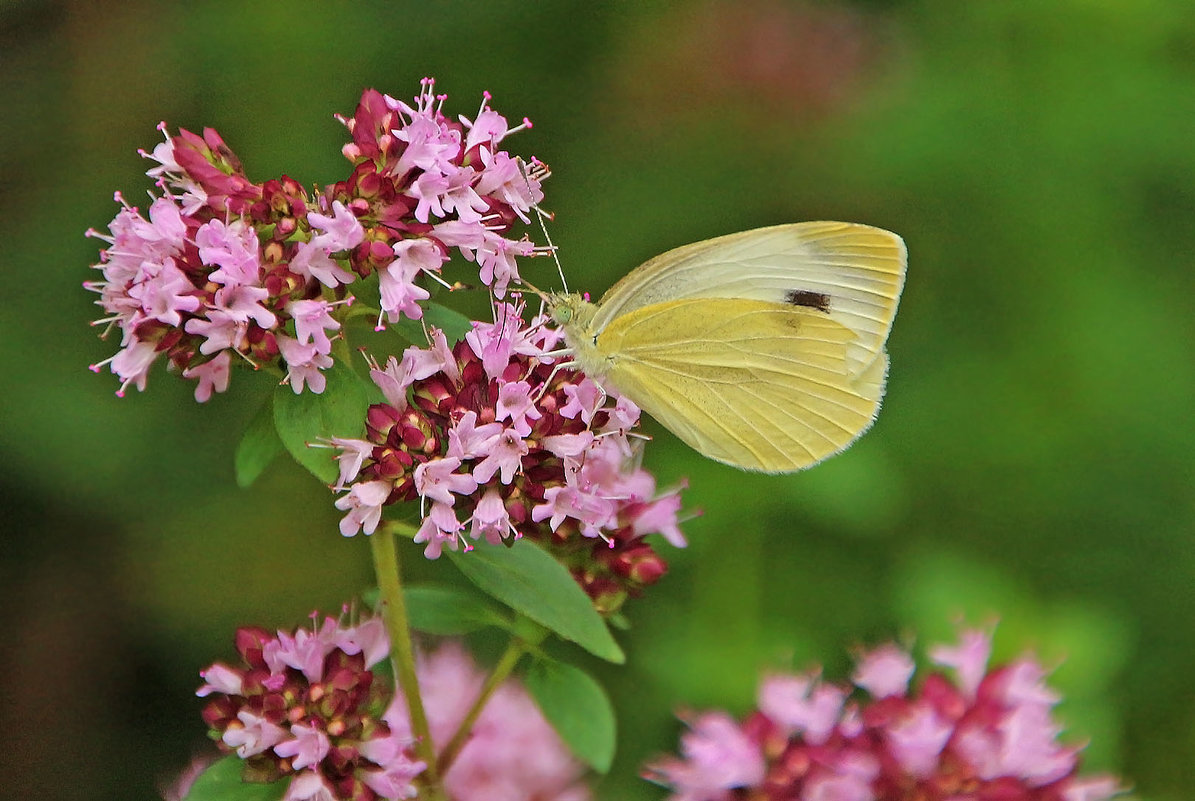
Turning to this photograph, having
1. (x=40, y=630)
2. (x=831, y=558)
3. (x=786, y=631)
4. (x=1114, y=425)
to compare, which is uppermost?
(x=1114, y=425)

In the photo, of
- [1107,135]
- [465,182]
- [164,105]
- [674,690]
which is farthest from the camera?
[164,105]

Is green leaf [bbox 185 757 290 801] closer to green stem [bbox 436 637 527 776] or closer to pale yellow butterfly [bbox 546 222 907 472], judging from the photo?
green stem [bbox 436 637 527 776]

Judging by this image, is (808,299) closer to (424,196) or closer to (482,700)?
(424,196)

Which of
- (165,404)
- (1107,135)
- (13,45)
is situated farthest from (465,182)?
(13,45)

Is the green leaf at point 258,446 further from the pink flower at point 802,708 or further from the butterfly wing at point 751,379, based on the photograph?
the pink flower at point 802,708

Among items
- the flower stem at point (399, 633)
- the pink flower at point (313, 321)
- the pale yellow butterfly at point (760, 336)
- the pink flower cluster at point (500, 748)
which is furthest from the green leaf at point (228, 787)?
the pale yellow butterfly at point (760, 336)

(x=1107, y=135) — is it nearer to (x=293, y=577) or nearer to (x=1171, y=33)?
(x=1171, y=33)
